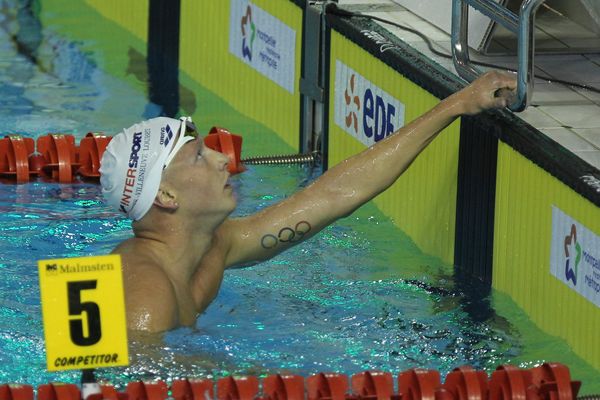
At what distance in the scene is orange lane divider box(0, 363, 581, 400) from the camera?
3219 mm

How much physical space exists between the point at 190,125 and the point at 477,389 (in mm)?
1104

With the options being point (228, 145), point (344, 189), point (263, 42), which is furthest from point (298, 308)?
point (263, 42)

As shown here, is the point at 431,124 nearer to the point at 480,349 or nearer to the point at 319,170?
the point at 480,349

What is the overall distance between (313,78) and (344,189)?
216 cm

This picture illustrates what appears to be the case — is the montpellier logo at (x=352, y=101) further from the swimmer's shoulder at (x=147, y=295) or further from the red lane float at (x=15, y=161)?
the swimmer's shoulder at (x=147, y=295)

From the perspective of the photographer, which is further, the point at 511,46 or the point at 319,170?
the point at 319,170

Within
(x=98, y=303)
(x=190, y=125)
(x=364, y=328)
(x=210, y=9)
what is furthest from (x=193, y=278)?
(x=210, y=9)

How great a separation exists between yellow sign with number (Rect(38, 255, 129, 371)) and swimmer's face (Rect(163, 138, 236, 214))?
3.30 feet

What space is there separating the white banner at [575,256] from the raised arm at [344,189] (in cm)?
42

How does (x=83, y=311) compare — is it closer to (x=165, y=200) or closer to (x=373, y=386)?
(x=373, y=386)

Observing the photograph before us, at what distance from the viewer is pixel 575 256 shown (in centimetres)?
423

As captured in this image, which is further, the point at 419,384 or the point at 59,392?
the point at 419,384

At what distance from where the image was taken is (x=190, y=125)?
3867 mm

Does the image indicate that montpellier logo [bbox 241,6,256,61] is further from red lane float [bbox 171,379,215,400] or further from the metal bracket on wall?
red lane float [bbox 171,379,215,400]
